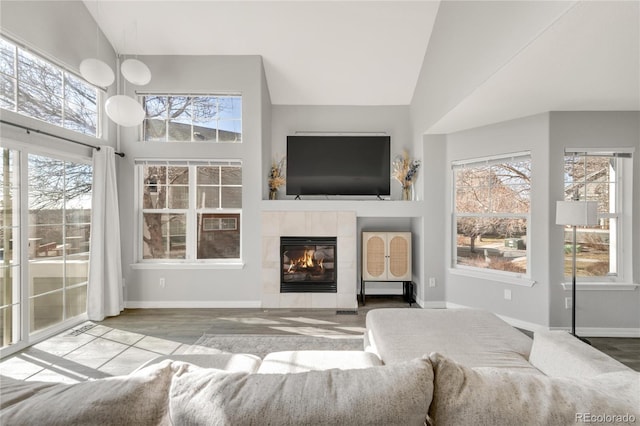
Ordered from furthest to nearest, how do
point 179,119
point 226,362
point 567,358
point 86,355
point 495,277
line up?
1. point 179,119
2. point 495,277
3. point 86,355
4. point 226,362
5. point 567,358

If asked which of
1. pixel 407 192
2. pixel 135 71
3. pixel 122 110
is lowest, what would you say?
pixel 407 192

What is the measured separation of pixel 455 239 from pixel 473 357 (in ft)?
8.57

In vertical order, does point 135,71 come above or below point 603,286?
above

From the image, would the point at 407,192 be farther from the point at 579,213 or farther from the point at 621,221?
the point at 621,221

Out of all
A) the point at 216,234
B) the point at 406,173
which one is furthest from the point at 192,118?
the point at 406,173

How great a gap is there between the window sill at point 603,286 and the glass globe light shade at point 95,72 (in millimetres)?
5352

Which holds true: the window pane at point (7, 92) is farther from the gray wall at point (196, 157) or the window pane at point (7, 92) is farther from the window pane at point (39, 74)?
the gray wall at point (196, 157)

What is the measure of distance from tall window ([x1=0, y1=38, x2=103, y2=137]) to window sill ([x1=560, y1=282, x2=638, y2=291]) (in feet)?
18.9

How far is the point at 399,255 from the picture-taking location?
4.28 meters

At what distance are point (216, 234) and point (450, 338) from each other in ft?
10.7

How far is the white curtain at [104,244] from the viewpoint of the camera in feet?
11.9

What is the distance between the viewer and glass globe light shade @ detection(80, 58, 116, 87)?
310 cm

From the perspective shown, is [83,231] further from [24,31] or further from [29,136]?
[24,31]

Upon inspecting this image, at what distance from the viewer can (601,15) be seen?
168 cm
